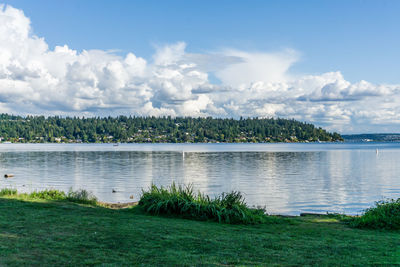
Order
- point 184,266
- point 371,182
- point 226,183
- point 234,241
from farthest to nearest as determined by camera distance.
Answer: point 371,182
point 226,183
point 234,241
point 184,266

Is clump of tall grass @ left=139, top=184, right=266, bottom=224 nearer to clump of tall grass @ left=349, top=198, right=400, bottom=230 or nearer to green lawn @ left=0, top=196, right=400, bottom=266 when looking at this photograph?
green lawn @ left=0, top=196, right=400, bottom=266

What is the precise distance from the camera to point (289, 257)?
25.0 feet

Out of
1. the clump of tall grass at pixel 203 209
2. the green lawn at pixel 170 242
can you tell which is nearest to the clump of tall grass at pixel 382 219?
the green lawn at pixel 170 242

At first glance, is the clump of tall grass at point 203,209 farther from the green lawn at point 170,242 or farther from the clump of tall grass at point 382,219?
the clump of tall grass at point 382,219

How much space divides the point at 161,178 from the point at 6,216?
31.3 m

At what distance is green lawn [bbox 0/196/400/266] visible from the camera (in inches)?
279

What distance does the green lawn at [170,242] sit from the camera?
7.10m

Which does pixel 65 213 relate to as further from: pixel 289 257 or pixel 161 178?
pixel 161 178

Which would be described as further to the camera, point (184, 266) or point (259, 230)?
point (259, 230)

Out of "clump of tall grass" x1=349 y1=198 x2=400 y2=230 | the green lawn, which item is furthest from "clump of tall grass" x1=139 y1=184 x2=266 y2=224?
"clump of tall grass" x1=349 y1=198 x2=400 y2=230

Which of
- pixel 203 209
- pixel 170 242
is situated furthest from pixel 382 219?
pixel 170 242

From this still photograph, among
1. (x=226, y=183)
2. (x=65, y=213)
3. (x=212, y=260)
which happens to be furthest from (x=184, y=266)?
(x=226, y=183)

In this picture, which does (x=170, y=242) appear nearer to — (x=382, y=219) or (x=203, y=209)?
(x=203, y=209)

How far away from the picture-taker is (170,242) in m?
8.49
